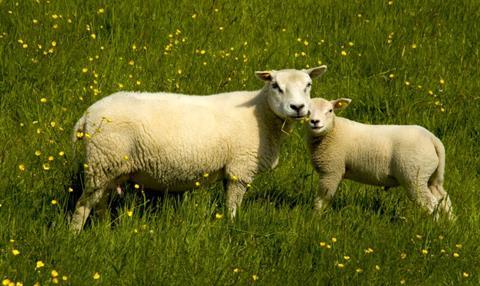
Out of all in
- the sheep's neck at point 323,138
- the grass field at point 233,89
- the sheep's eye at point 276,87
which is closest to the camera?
the grass field at point 233,89

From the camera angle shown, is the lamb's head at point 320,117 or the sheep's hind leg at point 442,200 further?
the lamb's head at point 320,117

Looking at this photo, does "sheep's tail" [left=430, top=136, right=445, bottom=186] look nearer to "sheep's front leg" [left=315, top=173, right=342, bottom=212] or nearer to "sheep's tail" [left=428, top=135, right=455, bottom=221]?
"sheep's tail" [left=428, top=135, right=455, bottom=221]

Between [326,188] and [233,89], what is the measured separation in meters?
1.87

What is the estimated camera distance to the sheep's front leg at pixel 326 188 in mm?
7104

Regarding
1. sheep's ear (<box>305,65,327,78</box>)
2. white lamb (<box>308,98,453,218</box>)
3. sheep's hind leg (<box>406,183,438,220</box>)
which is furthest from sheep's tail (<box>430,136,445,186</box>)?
sheep's ear (<box>305,65,327,78</box>)

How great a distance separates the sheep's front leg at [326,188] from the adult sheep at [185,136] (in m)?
0.59

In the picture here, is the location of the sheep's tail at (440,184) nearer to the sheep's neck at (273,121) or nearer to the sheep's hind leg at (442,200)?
the sheep's hind leg at (442,200)

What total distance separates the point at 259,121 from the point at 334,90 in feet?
8.00

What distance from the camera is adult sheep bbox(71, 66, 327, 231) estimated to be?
606 cm

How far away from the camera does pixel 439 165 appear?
7.18 metres

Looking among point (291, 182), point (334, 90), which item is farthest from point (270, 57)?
point (291, 182)

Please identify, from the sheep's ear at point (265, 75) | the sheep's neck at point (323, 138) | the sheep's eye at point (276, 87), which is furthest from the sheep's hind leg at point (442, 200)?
the sheep's ear at point (265, 75)

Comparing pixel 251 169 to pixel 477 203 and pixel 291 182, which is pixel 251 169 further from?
pixel 477 203

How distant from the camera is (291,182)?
290 inches
